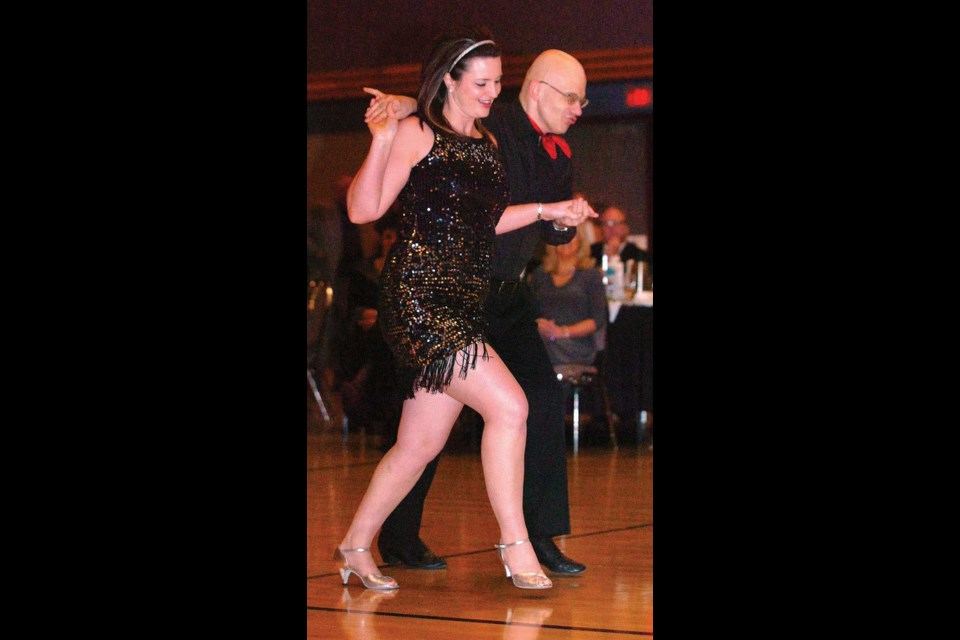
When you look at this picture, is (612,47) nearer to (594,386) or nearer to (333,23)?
(333,23)

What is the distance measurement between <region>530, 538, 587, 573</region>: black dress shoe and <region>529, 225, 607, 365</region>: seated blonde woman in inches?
134

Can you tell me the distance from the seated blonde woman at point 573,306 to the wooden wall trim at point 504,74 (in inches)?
108

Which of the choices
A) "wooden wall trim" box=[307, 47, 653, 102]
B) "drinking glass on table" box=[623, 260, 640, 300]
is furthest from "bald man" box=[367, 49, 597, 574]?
"wooden wall trim" box=[307, 47, 653, 102]

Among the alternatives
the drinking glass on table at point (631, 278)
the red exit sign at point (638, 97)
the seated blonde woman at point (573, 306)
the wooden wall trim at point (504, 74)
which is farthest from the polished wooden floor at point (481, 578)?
the red exit sign at point (638, 97)

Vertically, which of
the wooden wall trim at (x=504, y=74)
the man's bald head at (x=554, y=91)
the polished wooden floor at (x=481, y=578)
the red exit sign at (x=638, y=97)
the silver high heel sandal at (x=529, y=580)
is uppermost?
the wooden wall trim at (x=504, y=74)

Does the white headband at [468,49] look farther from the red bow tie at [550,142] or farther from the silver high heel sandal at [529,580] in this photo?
the silver high heel sandal at [529,580]

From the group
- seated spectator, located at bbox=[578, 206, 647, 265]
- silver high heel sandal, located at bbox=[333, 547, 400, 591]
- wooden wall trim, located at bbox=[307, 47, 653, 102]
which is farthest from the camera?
wooden wall trim, located at bbox=[307, 47, 653, 102]

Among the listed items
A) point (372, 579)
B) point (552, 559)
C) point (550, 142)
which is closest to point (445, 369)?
point (372, 579)

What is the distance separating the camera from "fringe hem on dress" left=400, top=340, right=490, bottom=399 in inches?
117

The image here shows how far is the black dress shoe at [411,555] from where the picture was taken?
343 centimetres

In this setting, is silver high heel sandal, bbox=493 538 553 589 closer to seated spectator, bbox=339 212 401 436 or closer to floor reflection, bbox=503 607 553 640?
floor reflection, bbox=503 607 553 640

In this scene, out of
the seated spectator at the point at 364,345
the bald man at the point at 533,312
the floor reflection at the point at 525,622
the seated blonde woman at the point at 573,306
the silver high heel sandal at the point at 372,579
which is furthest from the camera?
the seated spectator at the point at 364,345

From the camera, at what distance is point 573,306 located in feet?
22.2
